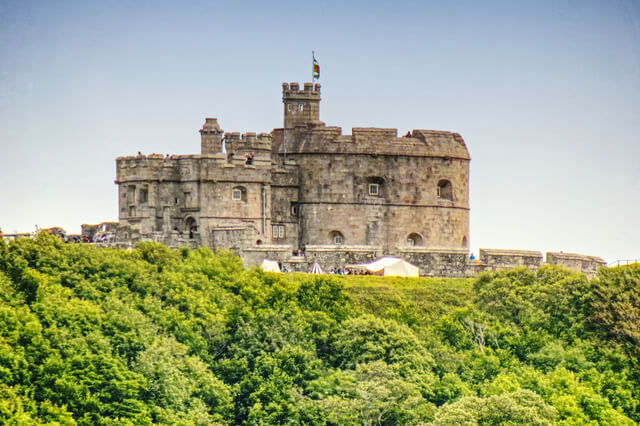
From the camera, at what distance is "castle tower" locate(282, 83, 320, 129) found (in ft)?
310

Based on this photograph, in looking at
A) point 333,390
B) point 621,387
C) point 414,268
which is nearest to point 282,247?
point 414,268

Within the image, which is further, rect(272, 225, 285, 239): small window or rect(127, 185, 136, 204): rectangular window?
rect(272, 225, 285, 239): small window

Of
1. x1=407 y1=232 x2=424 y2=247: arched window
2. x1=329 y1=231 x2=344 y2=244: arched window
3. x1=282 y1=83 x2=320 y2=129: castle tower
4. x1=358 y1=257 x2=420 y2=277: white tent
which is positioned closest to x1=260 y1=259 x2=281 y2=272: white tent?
x1=358 y1=257 x2=420 y2=277: white tent

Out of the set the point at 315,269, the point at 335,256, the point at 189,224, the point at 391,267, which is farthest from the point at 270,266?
the point at 391,267

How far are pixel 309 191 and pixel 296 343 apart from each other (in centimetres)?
1784

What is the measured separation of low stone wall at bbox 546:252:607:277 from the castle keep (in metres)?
5.48

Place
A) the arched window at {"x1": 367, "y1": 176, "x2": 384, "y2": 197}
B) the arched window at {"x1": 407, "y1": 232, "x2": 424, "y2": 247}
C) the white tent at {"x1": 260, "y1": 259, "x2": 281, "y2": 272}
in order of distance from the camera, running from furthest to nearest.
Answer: the arched window at {"x1": 407, "y1": 232, "x2": 424, "y2": 247} < the arched window at {"x1": 367, "y1": 176, "x2": 384, "y2": 197} < the white tent at {"x1": 260, "y1": 259, "x2": 281, "y2": 272}

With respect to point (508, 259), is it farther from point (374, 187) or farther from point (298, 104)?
point (298, 104)

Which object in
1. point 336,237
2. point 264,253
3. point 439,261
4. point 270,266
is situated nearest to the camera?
point 270,266

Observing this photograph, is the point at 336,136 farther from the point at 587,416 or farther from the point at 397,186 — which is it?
the point at 587,416

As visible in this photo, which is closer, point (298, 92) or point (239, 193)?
point (239, 193)

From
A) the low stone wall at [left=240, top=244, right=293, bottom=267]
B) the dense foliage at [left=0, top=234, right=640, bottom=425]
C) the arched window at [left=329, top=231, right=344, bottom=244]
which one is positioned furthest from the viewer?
the arched window at [left=329, top=231, right=344, bottom=244]

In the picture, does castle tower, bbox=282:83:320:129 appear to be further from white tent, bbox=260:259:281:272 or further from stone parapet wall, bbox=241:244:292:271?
white tent, bbox=260:259:281:272

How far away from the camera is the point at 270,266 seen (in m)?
85.1
